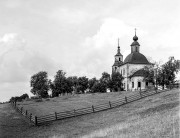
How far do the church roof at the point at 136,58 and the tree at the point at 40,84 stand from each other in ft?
106

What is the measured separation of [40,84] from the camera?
10338 cm

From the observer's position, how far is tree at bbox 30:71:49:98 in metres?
103

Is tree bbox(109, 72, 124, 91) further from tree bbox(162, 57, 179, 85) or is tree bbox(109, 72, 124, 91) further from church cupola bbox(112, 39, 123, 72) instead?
tree bbox(162, 57, 179, 85)

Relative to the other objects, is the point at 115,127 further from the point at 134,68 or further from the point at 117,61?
the point at 117,61

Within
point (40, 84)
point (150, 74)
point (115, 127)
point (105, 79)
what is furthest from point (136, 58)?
point (115, 127)

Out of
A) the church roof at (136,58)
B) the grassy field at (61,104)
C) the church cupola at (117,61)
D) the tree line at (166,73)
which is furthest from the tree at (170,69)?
the church cupola at (117,61)

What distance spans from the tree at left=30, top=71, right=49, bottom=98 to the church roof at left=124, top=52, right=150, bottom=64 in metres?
32.4

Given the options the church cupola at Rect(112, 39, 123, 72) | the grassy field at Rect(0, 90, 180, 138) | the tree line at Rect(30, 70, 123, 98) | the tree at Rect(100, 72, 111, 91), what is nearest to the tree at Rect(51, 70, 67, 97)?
the tree line at Rect(30, 70, 123, 98)

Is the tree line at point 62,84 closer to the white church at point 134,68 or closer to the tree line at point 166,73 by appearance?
the white church at point 134,68

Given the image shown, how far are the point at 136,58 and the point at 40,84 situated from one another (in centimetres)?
3630

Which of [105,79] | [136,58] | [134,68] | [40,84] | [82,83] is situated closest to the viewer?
[134,68]

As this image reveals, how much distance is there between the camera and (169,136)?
15.9 meters

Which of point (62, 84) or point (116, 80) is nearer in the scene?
point (116, 80)

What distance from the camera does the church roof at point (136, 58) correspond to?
280 feet
